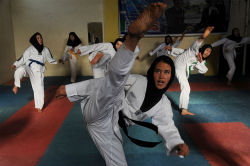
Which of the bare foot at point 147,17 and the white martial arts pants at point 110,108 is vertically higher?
the bare foot at point 147,17

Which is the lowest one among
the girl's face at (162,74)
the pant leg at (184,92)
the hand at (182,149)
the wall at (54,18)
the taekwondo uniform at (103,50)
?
the pant leg at (184,92)

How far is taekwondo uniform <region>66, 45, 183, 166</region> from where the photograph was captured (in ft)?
5.03

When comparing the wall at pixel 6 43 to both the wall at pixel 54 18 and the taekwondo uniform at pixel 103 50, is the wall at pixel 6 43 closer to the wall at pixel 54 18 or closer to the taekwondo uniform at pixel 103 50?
the wall at pixel 54 18

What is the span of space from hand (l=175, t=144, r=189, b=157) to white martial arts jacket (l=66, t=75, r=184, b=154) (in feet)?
Answer: 0.50

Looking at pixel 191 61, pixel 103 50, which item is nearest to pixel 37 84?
pixel 103 50

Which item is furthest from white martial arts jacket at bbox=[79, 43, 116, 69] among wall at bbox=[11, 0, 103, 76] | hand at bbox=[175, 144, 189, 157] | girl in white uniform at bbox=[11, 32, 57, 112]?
wall at bbox=[11, 0, 103, 76]

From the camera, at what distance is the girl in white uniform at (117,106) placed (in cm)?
149

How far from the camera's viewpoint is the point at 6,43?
8.16 m

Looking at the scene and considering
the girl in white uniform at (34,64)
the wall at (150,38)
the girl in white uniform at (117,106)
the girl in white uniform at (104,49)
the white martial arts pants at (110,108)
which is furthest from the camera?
the wall at (150,38)

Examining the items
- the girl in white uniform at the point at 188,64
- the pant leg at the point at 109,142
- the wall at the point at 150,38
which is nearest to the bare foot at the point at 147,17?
the pant leg at the point at 109,142

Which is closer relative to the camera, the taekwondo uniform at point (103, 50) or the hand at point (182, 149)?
the hand at point (182, 149)

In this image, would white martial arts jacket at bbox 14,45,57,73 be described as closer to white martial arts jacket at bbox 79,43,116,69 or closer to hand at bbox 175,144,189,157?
white martial arts jacket at bbox 79,43,116,69

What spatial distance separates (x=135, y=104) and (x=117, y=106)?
250 mm

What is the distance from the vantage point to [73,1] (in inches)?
334
